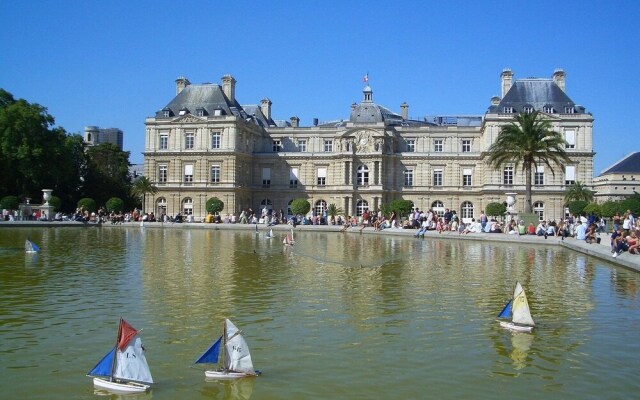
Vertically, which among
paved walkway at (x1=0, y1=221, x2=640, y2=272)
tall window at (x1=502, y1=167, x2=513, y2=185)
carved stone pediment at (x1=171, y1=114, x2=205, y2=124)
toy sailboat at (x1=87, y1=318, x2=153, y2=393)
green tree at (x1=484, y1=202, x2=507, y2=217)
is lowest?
toy sailboat at (x1=87, y1=318, x2=153, y2=393)

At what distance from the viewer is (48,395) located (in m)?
7.94

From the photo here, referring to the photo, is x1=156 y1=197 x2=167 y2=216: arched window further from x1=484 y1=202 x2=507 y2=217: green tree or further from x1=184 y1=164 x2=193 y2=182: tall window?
x1=484 y1=202 x2=507 y2=217: green tree

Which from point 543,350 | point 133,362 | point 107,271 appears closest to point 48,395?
point 133,362

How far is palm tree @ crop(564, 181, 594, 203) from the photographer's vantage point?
5928cm

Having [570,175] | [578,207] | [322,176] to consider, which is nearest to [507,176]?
[570,175]

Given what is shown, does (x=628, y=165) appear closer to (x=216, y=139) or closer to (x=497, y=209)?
(x=497, y=209)

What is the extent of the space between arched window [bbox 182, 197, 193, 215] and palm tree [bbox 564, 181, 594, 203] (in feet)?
127

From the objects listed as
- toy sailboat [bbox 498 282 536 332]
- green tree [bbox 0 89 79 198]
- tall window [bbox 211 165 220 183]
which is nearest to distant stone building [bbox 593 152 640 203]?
tall window [bbox 211 165 220 183]

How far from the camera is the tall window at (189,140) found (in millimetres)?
66188

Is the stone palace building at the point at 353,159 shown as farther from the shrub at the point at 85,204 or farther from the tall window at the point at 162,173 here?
the shrub at the point at 85,204

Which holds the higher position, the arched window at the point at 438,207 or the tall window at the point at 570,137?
the tall window at the point at 570,137

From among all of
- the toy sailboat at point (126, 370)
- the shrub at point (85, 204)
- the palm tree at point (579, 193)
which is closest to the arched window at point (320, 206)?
the shrub at point (85, 204)

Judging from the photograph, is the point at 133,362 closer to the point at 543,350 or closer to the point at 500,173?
the point at 543,350

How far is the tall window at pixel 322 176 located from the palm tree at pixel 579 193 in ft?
83.0
